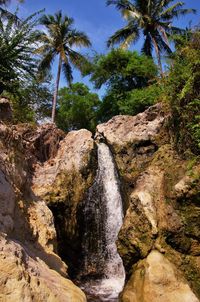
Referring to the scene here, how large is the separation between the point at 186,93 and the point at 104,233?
252 inches

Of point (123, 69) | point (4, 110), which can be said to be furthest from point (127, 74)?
point (4, 110)

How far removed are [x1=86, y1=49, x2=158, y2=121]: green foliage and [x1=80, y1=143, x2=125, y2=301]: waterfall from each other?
1073 cm

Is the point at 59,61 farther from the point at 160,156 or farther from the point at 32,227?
the point at 32,227

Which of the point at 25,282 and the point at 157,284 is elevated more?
the point at 25,282

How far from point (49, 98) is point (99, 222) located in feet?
71.4

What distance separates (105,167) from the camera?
56.1 feet

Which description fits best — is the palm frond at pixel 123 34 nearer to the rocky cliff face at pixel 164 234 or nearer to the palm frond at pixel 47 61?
the palm frond at pixel 47 61

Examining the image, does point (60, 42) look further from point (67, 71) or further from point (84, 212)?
point (84, 212)

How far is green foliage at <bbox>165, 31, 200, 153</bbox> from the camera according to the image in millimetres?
12930

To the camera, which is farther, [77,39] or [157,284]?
[77,39]

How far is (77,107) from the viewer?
34.8 metres

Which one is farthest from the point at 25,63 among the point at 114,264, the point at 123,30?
the point at 123,30

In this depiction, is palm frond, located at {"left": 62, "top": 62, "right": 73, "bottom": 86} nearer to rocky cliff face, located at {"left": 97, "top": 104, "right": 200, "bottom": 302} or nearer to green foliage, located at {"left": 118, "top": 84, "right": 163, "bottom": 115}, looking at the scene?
green foliage, located at {"left": 118, "top": 84, "right": 163, "bottom": 115}

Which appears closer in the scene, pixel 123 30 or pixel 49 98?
pixel 123 30
